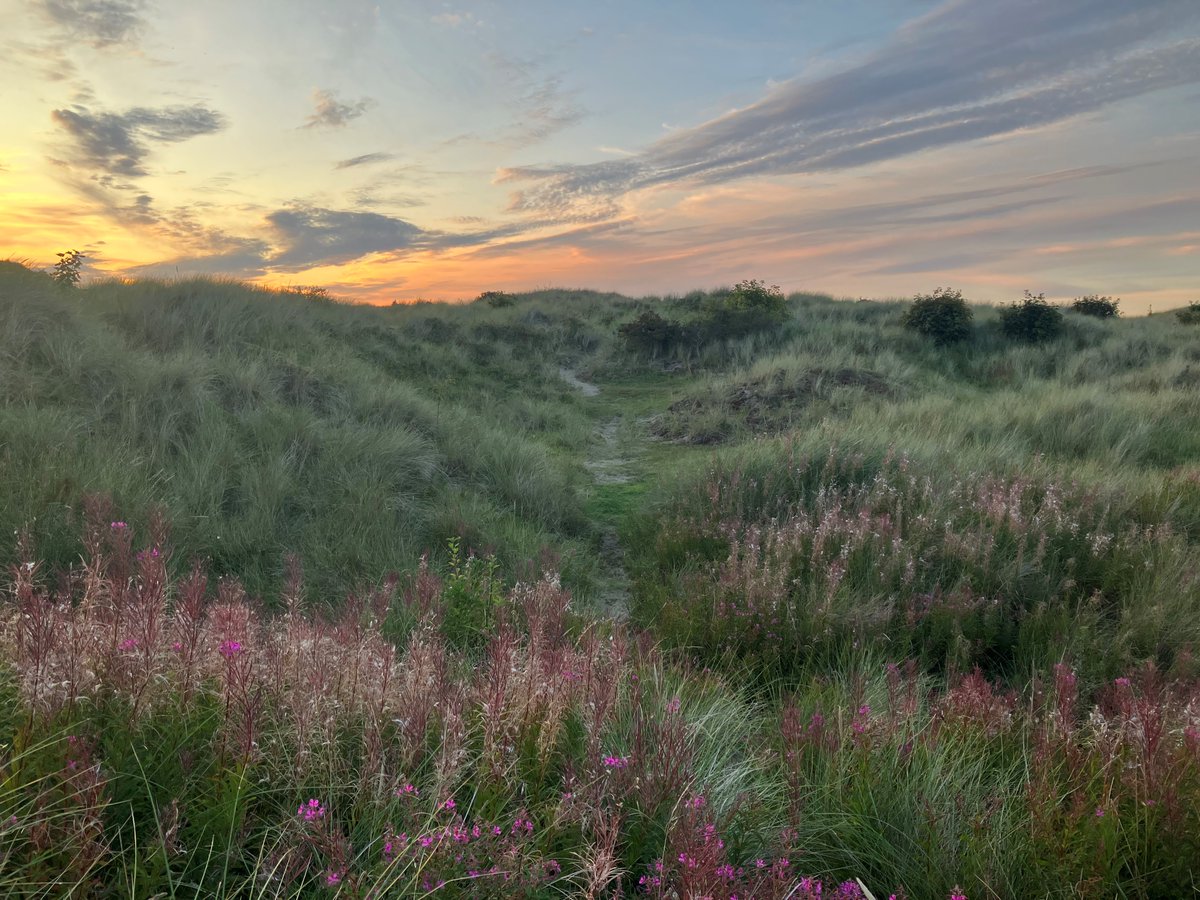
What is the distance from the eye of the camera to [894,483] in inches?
318

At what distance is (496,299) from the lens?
33.3 metres

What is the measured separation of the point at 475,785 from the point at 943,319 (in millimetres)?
24435

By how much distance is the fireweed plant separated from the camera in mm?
1894

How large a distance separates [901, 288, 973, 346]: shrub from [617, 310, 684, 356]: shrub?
7949 mm

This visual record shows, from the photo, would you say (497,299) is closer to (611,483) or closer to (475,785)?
(611,483)

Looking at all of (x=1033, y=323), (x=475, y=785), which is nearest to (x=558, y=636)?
(x=475, y=785)

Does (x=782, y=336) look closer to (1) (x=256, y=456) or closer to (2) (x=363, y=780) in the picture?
(1) (x=256, y=456)

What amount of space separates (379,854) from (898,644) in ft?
13.2

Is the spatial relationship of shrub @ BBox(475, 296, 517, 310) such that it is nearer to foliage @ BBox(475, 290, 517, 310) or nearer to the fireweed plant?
foliage @ BBox(475, 290, 517, 310)

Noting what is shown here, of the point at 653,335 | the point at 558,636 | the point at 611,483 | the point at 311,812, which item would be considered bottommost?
the point at 611,483

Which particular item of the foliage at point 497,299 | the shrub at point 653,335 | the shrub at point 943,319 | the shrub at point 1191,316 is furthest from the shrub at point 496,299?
the shrub at point 1191,316

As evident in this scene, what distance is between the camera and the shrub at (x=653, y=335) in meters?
23.3

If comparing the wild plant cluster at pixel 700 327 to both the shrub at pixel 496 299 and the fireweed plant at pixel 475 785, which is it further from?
the fireweed plant at pixel 475 785

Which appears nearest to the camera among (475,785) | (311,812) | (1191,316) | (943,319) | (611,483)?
(311,812)
